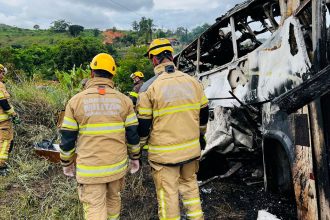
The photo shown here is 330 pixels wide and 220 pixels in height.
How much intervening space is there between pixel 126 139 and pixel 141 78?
3.62 metres

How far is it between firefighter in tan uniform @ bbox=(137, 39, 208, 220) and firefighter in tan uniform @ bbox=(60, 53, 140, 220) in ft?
0.60

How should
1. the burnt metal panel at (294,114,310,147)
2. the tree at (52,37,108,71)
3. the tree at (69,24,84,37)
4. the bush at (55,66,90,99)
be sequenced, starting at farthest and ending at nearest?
1. the tree at (69,24,84,37)
2. the tree at (52,37,108,71)
3. the bush at (55,66,90,99)
4. the burnt metal panel at (294,114,310,147)

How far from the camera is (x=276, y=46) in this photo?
2865 mm

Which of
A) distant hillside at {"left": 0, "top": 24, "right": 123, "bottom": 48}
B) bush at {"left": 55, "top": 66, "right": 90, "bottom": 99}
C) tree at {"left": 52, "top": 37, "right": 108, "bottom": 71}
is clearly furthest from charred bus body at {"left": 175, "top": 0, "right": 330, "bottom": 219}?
distant hillside at {"left": 0, "top": 24, "right": 123, "bottom": 48}

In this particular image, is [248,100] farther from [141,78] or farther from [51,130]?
[51,130]

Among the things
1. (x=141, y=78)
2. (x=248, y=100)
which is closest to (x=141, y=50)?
(x=141, y=78)

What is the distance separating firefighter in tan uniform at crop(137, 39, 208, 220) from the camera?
270 cm

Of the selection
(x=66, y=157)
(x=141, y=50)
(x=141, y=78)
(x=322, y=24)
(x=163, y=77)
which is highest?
(x=141, y=50)

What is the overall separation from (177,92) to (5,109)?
3.18 metres

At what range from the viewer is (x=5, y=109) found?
4742mm

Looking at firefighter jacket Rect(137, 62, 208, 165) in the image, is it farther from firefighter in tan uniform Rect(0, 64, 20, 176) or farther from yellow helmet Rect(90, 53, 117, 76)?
firefighter in tan uniform Rect(0, 64, 20, 176)

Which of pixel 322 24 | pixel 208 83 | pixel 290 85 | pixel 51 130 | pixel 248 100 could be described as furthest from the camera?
pixel 51 130

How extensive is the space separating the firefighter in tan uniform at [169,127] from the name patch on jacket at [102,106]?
21 cm

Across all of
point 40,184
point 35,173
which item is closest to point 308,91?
point 40,184
